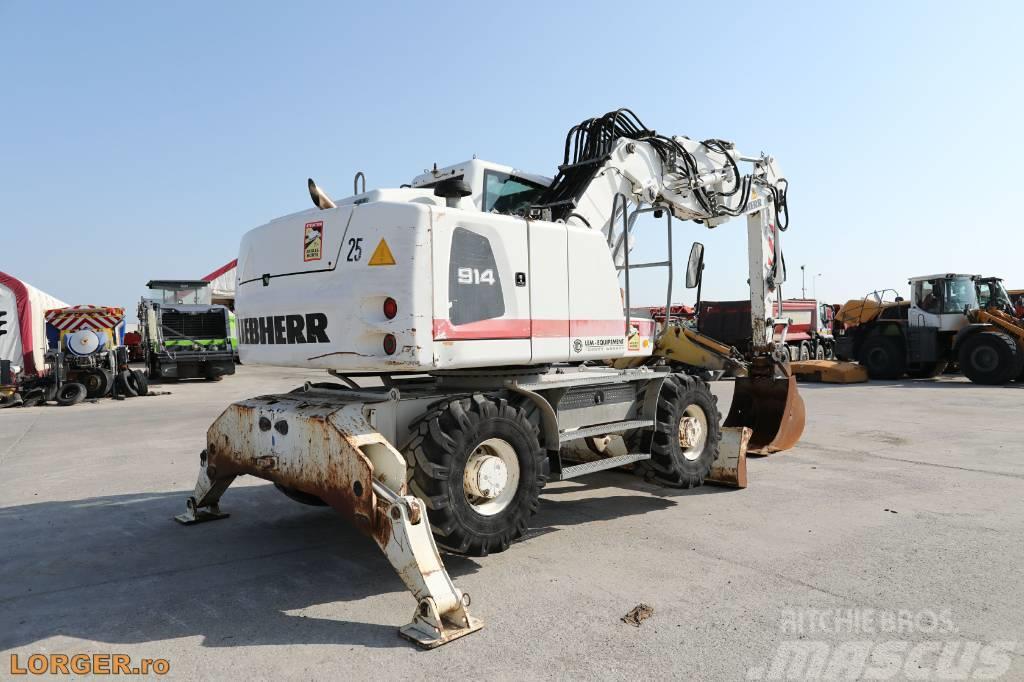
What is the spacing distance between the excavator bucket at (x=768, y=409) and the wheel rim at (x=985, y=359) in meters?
12.0

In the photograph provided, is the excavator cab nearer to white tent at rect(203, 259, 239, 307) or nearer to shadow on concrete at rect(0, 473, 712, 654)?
shadow on concrete at rect(0, 473, 712, 654)

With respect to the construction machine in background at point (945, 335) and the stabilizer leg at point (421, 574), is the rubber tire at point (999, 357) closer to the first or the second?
the construction machine in background at point (945, 335)

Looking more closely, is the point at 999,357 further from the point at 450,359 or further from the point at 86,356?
the point at 86,356

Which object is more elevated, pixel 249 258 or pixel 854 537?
pixel 249 258

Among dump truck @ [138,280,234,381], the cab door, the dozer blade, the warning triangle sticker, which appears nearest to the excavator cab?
the cab door

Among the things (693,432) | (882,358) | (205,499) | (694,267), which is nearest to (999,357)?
(882,358)

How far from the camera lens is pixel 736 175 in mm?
8125

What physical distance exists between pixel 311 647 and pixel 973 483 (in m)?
6.31

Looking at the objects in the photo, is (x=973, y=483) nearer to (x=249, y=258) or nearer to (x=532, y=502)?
(x=532, y=502)

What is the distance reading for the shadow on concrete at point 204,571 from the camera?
12.2 feet

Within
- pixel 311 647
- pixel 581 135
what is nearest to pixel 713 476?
pixel 581 135

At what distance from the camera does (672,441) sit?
6117 millimetres

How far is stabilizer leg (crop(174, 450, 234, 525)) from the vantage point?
5609 mm

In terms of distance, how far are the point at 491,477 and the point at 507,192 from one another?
103 inches
